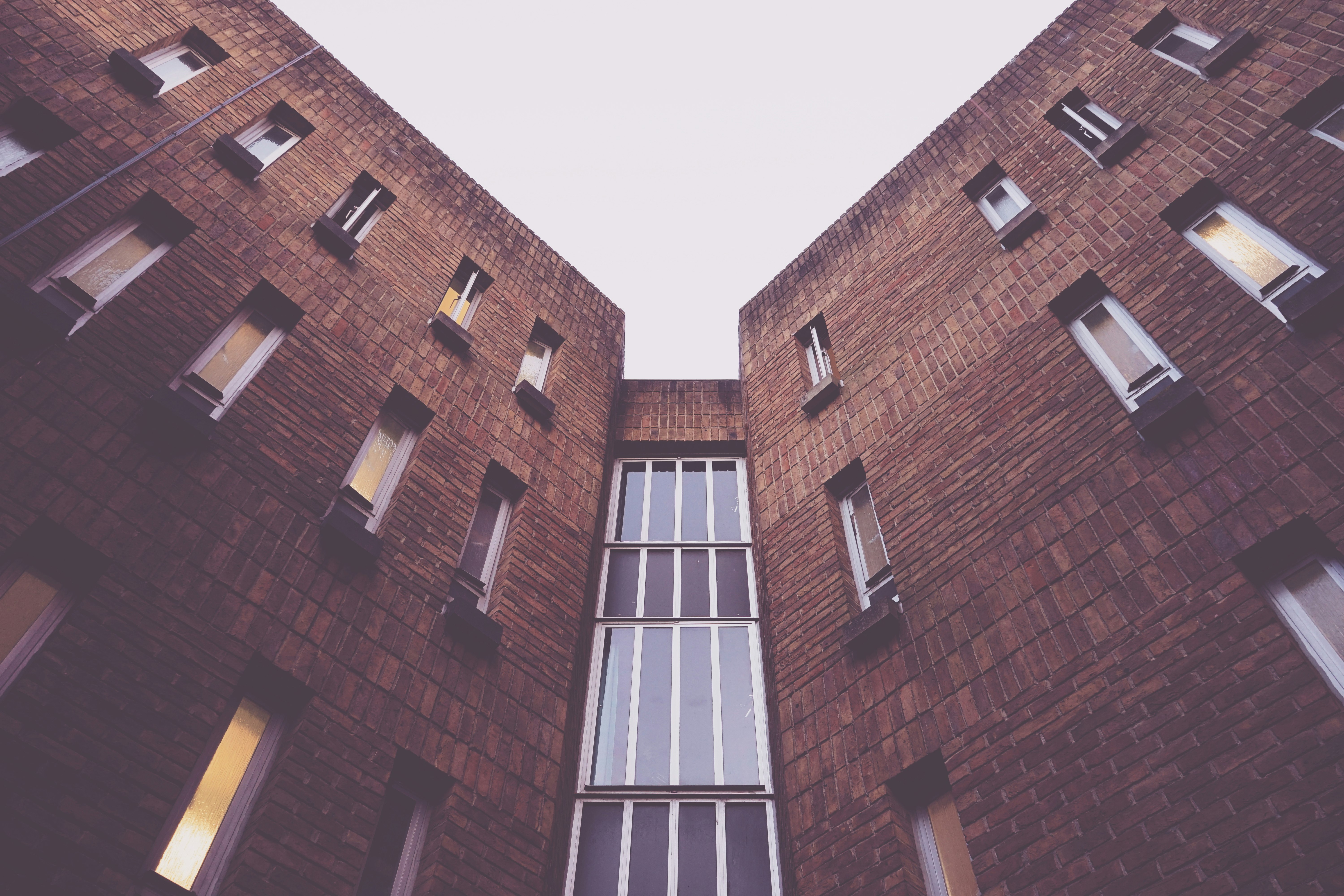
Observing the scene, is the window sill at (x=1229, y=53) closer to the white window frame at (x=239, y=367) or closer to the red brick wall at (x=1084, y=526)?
the red brick wall at (x=1084, y=526)

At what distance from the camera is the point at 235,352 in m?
8.16

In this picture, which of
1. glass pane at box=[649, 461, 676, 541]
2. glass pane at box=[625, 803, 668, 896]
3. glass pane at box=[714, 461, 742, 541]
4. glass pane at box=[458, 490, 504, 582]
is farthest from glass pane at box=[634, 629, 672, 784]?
glass pane at box=[458, 490, 504, 582]

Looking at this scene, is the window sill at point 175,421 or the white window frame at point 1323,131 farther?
the white window frame at point 1323,131

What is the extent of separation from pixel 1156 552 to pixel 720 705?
5051 millimetres

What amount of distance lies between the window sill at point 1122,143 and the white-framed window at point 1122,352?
2.16 metres

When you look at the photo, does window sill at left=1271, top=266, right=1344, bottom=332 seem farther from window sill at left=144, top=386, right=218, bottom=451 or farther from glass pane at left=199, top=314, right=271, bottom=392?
glass pane at left=199, top=314, right=271, bottom=392

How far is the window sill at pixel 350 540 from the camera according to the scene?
7.30m

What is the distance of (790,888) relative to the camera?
7.45 meters

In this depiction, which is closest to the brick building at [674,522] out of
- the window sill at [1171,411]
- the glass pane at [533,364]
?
the window sill at [1171,411]

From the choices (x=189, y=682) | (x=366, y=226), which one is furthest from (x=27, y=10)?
(x=189, y=682)

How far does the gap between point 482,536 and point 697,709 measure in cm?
317

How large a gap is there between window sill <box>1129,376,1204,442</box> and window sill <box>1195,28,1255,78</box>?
4.67 metres

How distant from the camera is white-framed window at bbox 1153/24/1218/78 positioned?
9.99m

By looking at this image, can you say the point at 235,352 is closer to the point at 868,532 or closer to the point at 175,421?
the point at 175,421
